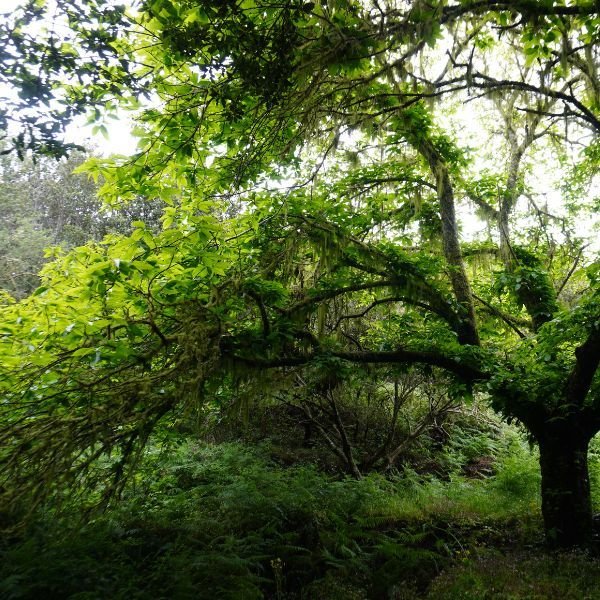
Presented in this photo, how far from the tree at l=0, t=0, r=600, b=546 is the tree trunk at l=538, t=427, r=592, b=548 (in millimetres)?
26

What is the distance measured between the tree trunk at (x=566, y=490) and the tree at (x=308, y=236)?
0.03m

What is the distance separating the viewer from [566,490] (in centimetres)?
575

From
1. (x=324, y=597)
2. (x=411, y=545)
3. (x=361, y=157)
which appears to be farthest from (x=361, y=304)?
(x=324, y=597)

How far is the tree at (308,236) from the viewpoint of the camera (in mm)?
3484

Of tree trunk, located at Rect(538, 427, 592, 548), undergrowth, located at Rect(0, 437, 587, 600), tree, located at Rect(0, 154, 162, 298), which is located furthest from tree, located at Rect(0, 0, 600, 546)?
tree, located at Rect(0, 154, 162, 298)

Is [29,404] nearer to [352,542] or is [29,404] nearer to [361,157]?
[352,542]

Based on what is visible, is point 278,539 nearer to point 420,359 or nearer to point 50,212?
point 420,359

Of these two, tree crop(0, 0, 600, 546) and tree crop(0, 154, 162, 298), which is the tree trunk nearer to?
tree crop(0, 0, 600, 546)

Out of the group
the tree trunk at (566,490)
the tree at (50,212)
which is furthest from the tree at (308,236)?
the tree at (50,212)

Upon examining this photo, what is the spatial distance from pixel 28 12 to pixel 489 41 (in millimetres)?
6202

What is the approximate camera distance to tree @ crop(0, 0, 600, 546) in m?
3.48

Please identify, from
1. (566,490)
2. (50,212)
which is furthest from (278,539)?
(50,212)

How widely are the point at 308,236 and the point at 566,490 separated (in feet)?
16.5

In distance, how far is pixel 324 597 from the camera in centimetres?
482
